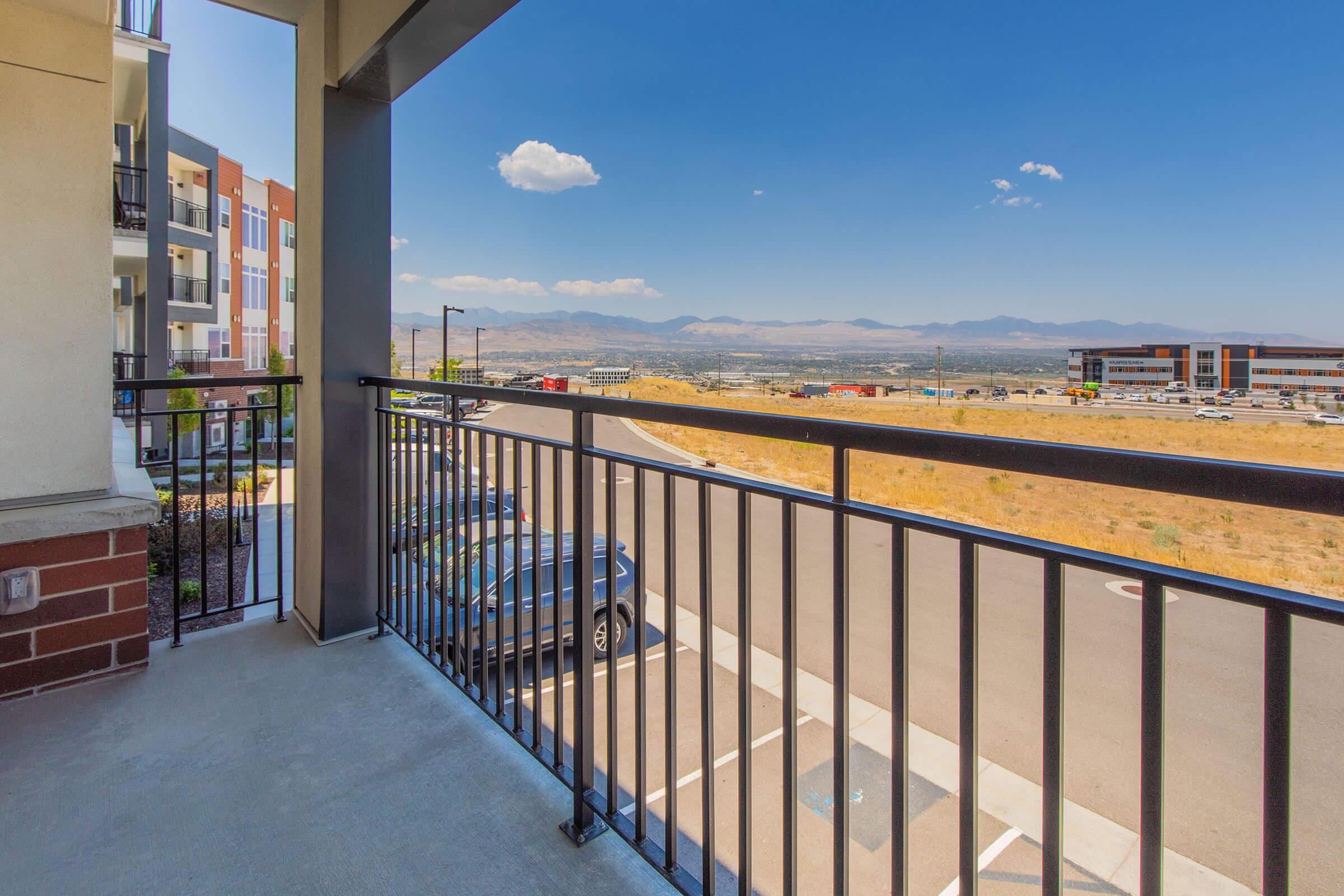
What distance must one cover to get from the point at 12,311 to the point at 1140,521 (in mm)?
2761

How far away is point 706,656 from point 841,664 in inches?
10.8

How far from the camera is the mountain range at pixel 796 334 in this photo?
1134cm

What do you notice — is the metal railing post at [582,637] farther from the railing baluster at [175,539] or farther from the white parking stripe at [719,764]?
the white parking stripe at [719,764]

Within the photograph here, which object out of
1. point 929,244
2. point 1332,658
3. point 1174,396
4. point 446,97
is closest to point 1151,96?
point 929,244

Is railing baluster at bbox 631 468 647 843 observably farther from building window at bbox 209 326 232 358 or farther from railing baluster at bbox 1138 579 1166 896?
building window at bbox 209 326 232 358

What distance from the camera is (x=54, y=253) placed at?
1837 mm

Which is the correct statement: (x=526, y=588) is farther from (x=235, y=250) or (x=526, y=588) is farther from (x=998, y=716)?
(x=235, y=250)

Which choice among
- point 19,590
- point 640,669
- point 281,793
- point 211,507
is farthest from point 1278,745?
point 211,507

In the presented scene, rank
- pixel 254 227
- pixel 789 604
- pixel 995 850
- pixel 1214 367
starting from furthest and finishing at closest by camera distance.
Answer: pixel 254 227
pixel 1214 367
pixel 995 850
pixel 789 604

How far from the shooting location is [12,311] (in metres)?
1.79

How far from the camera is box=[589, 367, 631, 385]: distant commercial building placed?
13.1 feet

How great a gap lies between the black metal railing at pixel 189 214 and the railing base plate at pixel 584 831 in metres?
14.7

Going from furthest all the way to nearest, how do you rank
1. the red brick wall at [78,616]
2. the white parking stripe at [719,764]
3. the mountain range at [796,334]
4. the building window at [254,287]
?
the building window at [254,287]
the mountain range at [796,334]
the white parking stripe at [719,764]
the red brick wall at [78,616]

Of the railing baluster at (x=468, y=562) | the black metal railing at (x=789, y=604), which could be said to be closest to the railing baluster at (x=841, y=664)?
the black metal railing at (x=789, y=604)
